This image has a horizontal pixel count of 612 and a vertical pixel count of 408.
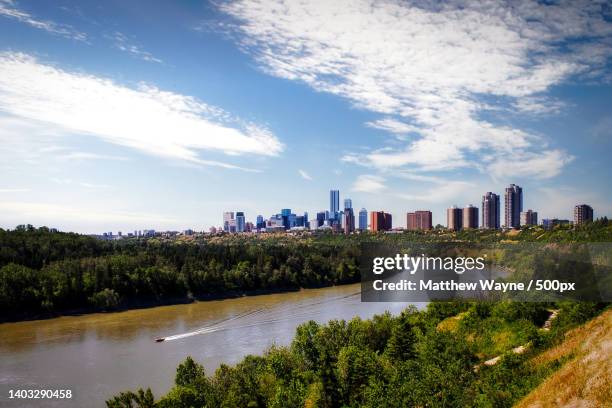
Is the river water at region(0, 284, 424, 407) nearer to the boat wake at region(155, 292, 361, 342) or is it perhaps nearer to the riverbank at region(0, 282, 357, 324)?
the boat wake at region(155, 292, 361, 342)

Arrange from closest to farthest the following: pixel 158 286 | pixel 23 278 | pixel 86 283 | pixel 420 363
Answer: pixel 420 363 < pixel 23 278 < pixel 86 283 < pixel 158 286

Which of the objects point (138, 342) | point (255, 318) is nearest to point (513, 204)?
point (255, 318)

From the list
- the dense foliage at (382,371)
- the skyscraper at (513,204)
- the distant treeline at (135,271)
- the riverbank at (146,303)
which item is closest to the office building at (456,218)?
the skyscraper at (513,204)

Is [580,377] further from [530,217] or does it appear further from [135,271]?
[530,217]

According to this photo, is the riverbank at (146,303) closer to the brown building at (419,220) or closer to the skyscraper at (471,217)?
the skyscraper at (471,217)

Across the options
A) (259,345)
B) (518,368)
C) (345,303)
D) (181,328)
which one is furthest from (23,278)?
(518,368)

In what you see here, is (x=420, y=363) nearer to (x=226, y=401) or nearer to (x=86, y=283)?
(x=226, y=401)
